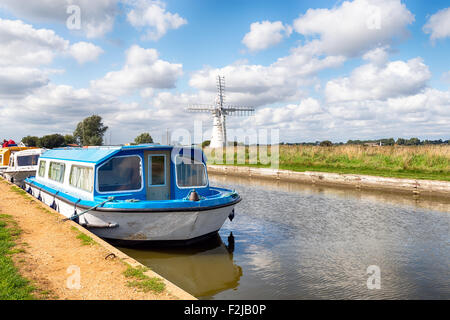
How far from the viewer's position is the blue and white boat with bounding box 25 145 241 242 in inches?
359

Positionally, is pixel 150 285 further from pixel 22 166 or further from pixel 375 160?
pixel 375 160

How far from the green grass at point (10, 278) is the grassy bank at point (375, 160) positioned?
2198 centimetres

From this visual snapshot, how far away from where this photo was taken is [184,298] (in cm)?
538

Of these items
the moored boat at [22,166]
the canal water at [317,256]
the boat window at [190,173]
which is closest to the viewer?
the canal water at [317,256]

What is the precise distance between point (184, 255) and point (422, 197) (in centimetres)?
1508

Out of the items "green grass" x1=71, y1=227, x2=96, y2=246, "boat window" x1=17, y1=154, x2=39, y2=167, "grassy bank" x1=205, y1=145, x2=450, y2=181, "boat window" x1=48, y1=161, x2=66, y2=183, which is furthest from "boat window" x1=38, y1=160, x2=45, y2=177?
"grassy bank" x1=205, y1=145, x2=450, y2=181

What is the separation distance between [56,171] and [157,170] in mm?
6541

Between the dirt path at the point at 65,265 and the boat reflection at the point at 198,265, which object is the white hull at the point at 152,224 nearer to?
the boat reflection at the point at 198,265

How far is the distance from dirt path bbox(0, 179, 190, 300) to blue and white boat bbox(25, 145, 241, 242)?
0.90 meters

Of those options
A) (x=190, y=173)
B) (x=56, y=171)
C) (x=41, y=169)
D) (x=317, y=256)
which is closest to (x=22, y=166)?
(x=41, y=169)

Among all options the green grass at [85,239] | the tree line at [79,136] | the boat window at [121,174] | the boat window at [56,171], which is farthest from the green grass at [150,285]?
the tree line at [79,136]

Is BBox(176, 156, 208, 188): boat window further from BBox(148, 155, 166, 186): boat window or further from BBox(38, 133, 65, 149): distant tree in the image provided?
BBox(38, 133, 65, 149): distant tree

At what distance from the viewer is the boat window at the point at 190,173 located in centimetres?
1071
